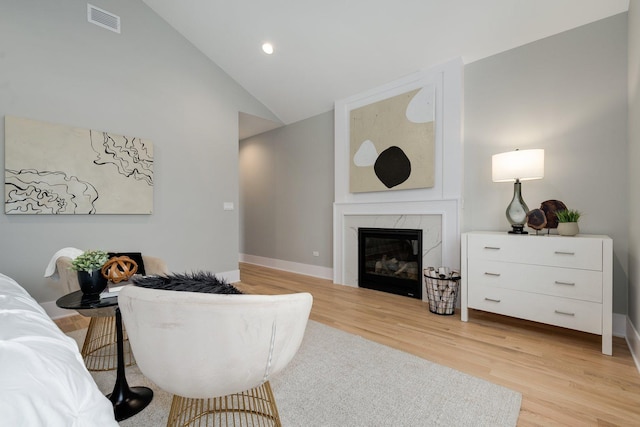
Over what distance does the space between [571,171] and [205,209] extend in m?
3.97

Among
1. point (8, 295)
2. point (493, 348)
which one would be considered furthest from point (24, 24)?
point (493, 348)

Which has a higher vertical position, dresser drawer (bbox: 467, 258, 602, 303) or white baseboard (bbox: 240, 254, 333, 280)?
dresser drawer (bbox: 467, 258, 602, 303)

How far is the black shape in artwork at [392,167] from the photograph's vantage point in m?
3.50

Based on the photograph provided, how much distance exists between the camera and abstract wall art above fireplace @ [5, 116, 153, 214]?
8.68 feet

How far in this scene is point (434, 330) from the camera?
2.48m

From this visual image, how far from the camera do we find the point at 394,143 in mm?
3592

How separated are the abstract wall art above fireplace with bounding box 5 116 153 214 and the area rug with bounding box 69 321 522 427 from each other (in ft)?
6.23

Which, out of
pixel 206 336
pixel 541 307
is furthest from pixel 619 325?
pixel 206 336

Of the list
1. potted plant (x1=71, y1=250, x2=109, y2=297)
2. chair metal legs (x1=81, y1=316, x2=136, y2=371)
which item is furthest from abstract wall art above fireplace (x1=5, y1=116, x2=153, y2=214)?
potted plant (x1=71, y1=250, x2=109, y2=297)

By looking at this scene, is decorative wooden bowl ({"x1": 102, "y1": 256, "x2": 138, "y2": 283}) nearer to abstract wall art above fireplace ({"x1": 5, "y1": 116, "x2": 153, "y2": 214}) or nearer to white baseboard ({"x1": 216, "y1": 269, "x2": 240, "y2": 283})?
abstract wall art above fireplace ({"x1": 5, "y1": 116, "x2": 153, "y2": 214})

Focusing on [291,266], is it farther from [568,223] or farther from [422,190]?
[568,223]

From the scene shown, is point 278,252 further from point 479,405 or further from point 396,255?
point 479,405

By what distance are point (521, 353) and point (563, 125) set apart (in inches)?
77.8

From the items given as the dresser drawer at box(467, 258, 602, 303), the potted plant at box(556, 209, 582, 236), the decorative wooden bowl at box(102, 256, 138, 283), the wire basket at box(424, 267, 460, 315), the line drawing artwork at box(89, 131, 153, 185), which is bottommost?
the wire basket at box(424, 267, 460, 315)
